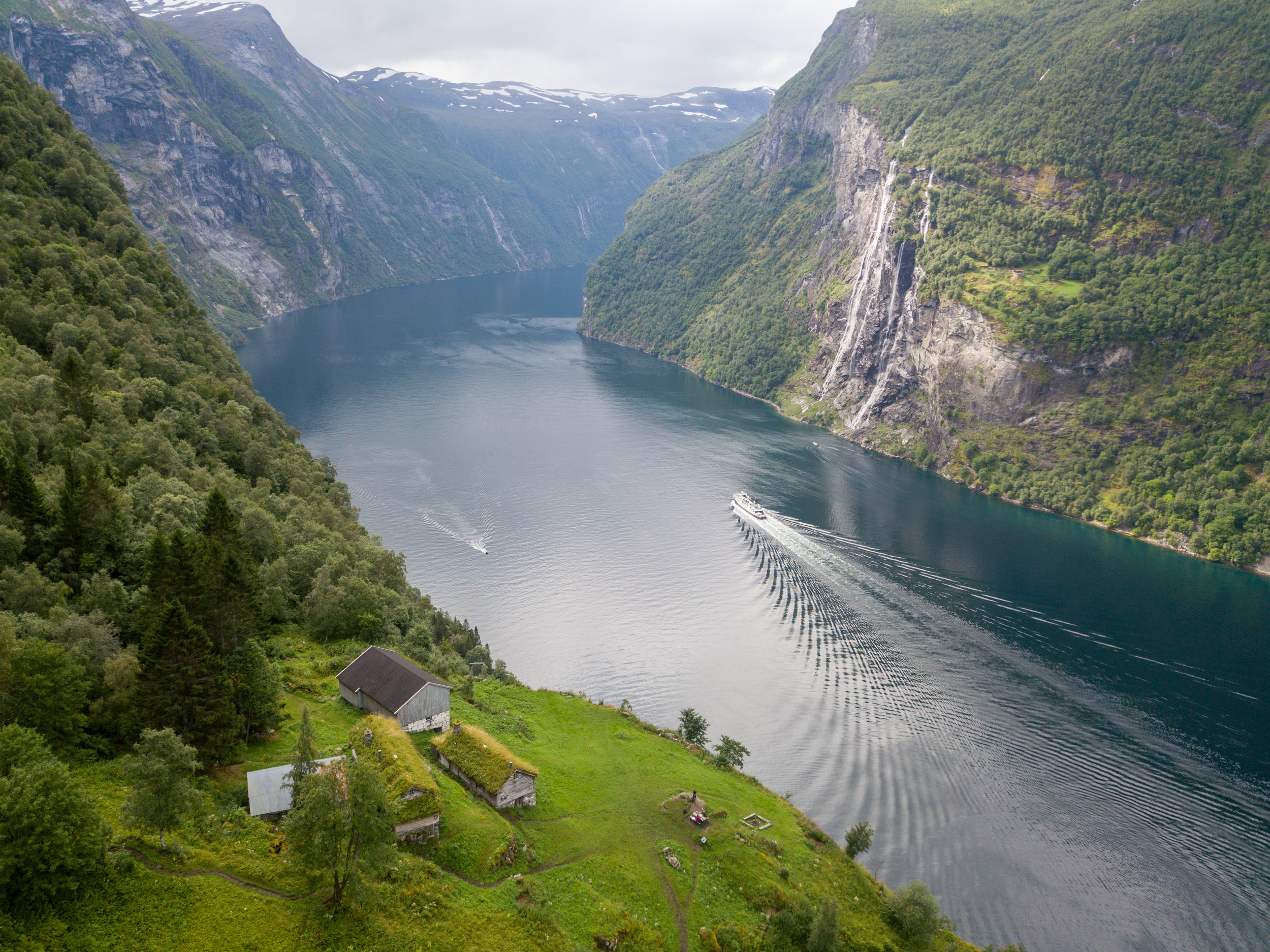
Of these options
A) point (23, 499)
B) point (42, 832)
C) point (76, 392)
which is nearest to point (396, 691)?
point (42, 832)

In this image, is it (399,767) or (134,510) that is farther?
(134,510)

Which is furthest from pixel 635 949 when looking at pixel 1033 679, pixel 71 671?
pixel 1033 679

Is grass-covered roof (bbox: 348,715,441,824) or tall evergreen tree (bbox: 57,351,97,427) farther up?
tall evergreen tree (bbox: 57,351,97,427)

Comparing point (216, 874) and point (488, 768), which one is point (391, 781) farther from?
point (216, 874)

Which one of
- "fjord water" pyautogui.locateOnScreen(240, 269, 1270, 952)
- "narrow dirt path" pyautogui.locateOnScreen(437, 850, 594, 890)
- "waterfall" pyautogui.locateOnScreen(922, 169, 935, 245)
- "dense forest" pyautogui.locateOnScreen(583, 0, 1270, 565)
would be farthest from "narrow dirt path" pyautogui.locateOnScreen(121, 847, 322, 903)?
"waterfall" pyautogui.locateOnScreen(922, 169, 935, 245)

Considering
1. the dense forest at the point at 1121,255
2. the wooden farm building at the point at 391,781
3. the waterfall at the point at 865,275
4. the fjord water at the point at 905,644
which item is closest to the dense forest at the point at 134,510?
the wooden farm building at the point at 391,781

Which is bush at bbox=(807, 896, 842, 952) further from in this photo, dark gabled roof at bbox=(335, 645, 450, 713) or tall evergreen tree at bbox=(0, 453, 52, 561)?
tall evergreen tree at bbox=(0, 453, 52, 561)
